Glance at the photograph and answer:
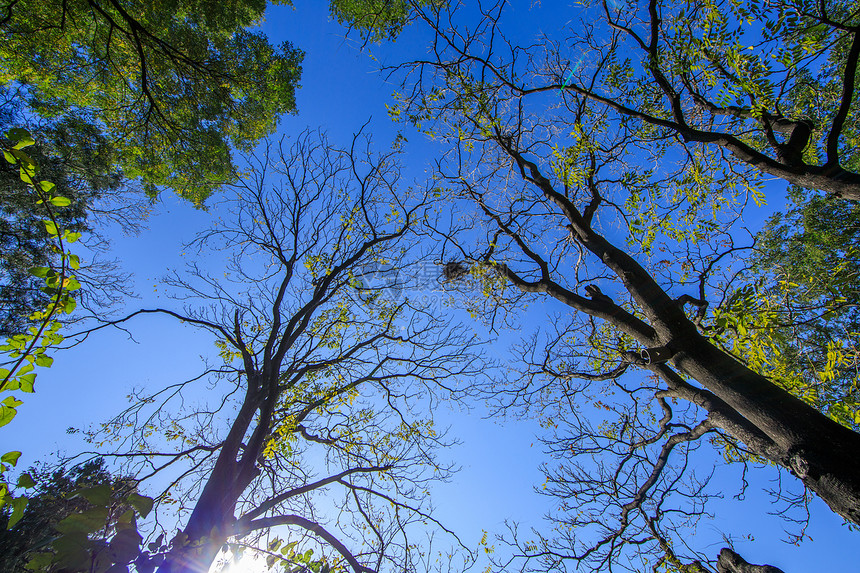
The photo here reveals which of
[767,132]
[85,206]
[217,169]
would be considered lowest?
[85,206]

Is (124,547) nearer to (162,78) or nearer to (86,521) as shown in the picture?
(86,521)

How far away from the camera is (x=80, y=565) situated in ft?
3.86

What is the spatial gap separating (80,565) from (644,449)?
748 cm

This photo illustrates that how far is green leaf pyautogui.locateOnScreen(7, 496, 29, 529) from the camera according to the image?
122 cm

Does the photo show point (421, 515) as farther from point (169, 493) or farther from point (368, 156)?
point (368, 156)

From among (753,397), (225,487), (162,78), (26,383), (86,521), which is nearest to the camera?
(86,521)

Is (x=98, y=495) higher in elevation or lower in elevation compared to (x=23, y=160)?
lower

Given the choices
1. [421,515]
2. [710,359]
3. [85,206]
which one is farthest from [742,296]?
[85,206]

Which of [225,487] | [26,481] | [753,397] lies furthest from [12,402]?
[753,397]

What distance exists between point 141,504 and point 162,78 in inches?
305

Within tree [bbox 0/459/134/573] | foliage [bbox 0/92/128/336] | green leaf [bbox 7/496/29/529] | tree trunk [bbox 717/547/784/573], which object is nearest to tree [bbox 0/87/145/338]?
foliage [bbox 0/92/128/336]

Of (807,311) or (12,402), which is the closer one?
(12,402)

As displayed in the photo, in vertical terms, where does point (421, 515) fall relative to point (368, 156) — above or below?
below

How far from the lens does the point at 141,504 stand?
1.31 m
